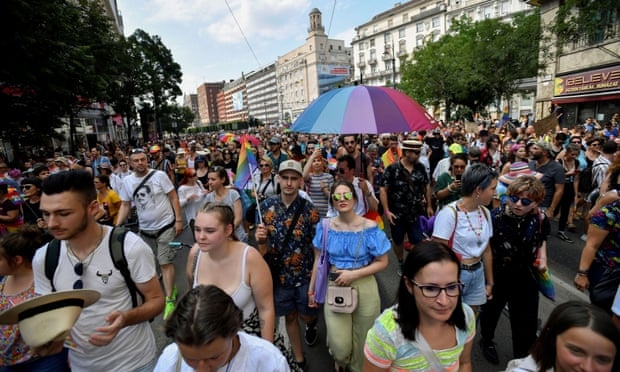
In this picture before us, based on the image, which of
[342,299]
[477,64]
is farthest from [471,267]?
[477,64]

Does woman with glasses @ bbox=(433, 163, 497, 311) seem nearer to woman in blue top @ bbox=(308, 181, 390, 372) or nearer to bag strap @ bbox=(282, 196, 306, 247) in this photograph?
woman in blue top @ bbox=(308, 181, 390, 372)

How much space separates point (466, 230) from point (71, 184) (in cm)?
291

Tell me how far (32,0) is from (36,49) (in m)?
1.23

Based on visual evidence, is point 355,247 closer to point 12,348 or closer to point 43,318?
point 43,318

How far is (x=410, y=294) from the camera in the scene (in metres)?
1.72

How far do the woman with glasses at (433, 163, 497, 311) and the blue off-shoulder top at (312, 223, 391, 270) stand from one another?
1.96 feet

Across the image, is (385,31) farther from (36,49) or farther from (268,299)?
(268,299)

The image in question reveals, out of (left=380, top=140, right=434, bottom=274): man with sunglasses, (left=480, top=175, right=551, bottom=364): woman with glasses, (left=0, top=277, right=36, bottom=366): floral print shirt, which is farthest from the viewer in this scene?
(left=380, top=140, right=434, bottom=274): man with sunglasses

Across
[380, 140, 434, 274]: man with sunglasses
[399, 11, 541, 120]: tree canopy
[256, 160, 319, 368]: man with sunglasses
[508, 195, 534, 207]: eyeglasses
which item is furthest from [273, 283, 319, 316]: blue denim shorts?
[399, 11, 541, 120]: tree canopy

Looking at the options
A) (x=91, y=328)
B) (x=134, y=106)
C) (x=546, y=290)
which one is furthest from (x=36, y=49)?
(x=134, y=106)

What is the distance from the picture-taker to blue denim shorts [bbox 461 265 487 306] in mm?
2760

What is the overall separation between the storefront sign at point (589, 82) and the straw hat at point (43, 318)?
25405 mm

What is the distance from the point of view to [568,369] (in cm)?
143

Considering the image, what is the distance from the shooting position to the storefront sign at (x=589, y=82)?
59.9ft
